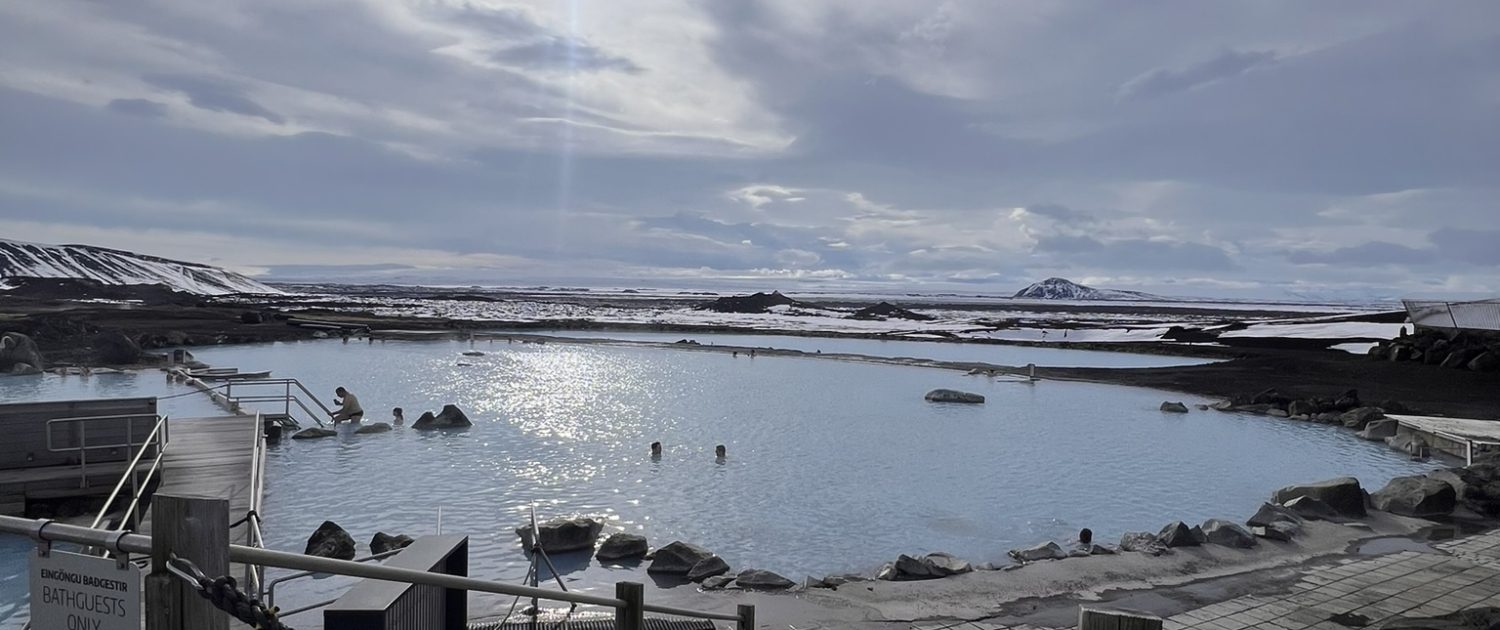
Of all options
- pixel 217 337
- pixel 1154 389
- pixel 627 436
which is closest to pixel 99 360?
pixel 217 337

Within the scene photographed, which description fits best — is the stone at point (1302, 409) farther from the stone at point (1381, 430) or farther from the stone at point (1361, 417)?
the stone at point (1381, 430)

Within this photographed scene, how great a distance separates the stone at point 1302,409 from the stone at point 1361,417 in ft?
3.63

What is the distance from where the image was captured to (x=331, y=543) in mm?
8719

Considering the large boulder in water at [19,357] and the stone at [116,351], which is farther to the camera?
the stone at [116,351]

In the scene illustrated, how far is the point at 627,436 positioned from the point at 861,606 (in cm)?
1041

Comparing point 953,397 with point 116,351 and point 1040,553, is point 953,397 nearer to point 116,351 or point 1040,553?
point 1040,553

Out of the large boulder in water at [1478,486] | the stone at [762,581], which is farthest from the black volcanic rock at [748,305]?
the stone at [762,581]

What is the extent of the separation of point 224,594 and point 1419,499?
13.3 meters

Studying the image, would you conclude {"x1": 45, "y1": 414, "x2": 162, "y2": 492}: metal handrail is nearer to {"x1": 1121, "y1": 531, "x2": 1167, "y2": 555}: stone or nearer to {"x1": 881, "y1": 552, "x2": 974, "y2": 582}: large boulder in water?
{"x1": 881, "y1": 552, "x2": 974, "y2": 582}: large boulder in water

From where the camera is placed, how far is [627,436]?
1723 cm

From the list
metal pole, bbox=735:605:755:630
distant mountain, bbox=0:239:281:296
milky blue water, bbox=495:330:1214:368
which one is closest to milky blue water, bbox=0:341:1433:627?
metal pole, bbox=735:605:755:630

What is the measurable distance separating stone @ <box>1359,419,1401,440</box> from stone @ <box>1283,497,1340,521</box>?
945 centimetres

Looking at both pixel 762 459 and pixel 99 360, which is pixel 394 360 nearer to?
pixel 99 360

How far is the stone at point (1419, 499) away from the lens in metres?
10.6
